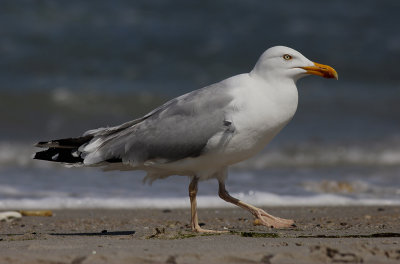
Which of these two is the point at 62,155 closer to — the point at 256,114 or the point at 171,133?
the point at 171,133

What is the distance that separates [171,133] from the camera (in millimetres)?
5340

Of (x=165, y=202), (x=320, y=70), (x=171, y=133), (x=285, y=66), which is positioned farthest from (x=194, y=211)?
(x=165, y=202)

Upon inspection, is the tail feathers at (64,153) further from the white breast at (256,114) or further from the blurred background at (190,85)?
the blurred background at (190,85)

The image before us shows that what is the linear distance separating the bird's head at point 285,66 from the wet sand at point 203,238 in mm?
1140

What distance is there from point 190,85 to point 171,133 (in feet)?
35.3

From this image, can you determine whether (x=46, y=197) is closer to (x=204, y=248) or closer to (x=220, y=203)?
(x=220, y=203)

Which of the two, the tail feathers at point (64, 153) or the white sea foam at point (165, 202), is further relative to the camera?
the white sea foam at point (165, 202)

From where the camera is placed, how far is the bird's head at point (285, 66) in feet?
17.4

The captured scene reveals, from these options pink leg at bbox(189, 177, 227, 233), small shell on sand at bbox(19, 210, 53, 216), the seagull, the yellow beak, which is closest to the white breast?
the seagull

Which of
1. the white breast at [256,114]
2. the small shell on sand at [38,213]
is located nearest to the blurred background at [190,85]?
the small shell on sand at [38,213]

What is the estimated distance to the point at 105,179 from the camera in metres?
9.04

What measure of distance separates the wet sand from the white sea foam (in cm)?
39

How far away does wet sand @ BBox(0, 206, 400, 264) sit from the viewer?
3.88 metres

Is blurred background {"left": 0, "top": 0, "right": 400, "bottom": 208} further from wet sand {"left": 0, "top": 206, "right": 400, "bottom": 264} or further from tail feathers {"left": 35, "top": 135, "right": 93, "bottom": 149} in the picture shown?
tail feathers {"left": 35, "top": 135, "right": 93, "bottom": 149}
